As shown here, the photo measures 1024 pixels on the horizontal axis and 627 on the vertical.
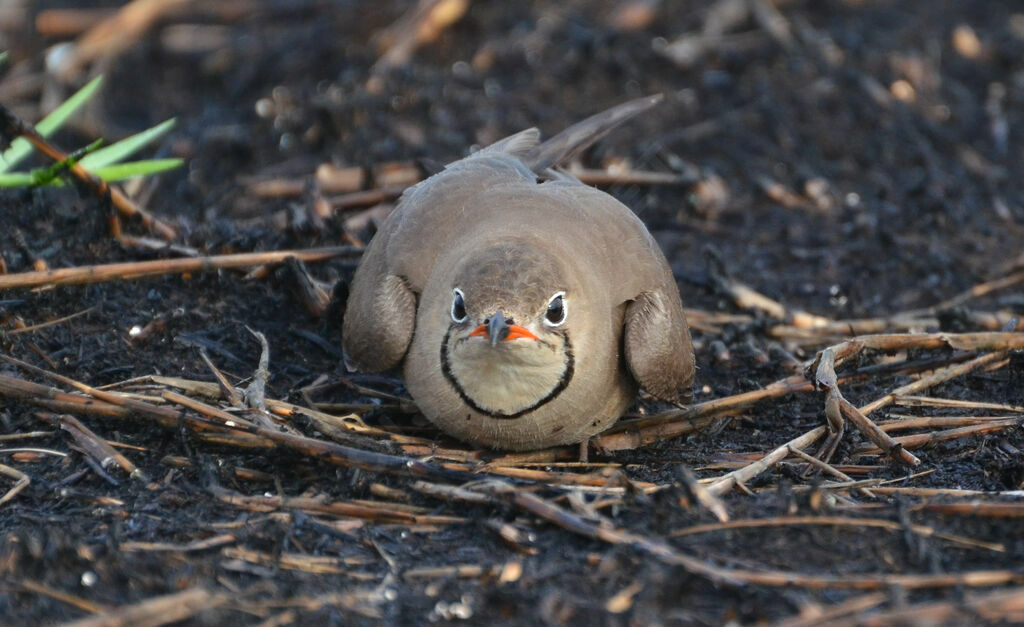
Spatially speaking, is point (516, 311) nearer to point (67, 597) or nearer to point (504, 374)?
point (504, 374)

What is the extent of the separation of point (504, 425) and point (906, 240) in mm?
3529

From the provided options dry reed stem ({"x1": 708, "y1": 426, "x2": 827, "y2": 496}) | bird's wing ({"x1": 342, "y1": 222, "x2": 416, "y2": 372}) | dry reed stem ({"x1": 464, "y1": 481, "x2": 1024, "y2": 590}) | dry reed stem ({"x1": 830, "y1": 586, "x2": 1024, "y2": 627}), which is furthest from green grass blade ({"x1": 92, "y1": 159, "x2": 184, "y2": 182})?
dry reed stem ({"x1": 830, "y1": 586, "x2": 1024, "y2": 627})

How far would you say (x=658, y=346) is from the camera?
467cm

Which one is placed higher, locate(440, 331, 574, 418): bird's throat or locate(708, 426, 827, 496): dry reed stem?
locate(440, 331, 574, 418): bird's throat

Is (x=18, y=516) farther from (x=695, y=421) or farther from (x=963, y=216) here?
(x=963, y=216)

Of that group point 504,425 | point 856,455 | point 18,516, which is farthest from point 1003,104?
point 18,516

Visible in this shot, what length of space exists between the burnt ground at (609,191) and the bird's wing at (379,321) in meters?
0.29

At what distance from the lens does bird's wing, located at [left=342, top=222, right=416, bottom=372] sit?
471 cm

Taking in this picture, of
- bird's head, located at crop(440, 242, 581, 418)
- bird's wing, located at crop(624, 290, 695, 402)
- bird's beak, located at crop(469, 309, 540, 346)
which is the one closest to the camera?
bird's beak, located at crop(469, 309, 540, 346)

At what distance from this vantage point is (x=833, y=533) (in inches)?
147

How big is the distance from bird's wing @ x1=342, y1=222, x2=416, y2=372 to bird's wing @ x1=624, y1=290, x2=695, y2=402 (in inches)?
32.0

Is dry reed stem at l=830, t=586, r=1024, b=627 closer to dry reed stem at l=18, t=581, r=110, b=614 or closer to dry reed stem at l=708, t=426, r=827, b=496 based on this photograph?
dry reed stem at l=708, t=426, r=827, b=496

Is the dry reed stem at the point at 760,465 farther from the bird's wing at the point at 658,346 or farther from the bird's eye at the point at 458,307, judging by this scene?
the bird's eye at the point at 458,307

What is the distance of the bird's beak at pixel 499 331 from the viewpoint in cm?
415
